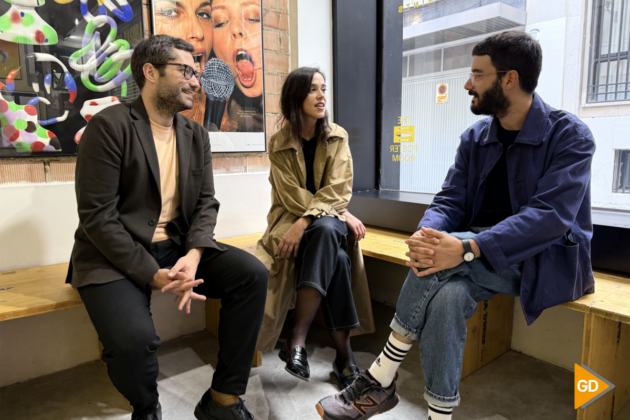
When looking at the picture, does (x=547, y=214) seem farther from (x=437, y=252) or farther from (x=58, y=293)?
(x=58, y=293)

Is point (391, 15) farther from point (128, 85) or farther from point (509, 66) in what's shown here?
point (128, 85)

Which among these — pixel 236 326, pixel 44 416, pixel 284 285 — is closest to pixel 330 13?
pixel 284 285

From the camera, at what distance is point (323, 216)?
184cm

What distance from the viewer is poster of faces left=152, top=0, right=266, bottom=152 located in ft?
7.25

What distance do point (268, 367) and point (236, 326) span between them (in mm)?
527

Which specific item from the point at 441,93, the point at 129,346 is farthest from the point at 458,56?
the point at 129,346

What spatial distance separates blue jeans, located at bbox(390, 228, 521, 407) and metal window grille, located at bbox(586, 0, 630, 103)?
39.7 inches

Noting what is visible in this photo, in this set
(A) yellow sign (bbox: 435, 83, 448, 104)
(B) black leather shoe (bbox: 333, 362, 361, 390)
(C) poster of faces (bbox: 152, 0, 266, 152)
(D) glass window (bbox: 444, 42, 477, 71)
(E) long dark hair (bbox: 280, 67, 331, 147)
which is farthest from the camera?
(A) yellow sign (bbox: 435, 83, 448, 104)

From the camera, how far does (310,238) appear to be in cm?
177

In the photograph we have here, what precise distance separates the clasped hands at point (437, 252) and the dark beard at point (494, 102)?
0.52 meters

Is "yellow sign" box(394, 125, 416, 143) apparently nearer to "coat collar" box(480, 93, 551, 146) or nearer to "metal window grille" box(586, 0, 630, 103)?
"metal window grille" box(586, 0, 630, 103)

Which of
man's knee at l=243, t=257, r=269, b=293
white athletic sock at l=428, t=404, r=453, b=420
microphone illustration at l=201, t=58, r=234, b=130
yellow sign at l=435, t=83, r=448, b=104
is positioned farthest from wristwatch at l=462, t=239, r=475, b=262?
microphone illustration at l=201, t=58, r=234, b=130

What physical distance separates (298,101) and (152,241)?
921 millimetres

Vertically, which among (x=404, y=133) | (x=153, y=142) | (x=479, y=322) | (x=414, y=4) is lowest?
(x=479, y=322)
